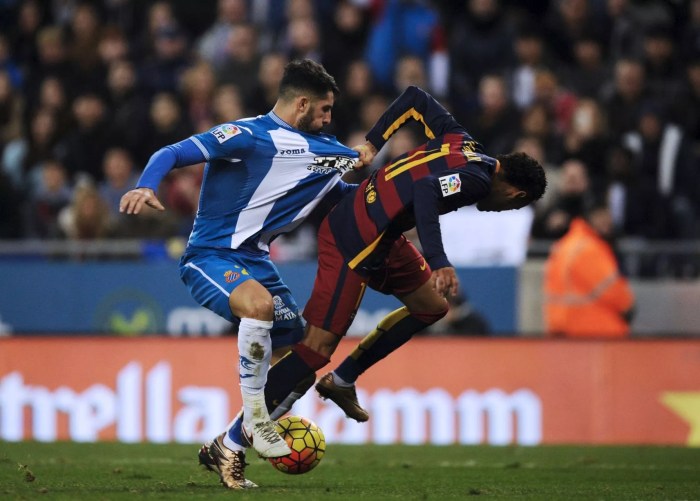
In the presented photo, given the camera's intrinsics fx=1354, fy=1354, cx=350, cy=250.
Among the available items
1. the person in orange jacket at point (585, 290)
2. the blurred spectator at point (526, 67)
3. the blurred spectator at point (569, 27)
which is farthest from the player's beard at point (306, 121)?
the blurred spectator at point (569, 27)

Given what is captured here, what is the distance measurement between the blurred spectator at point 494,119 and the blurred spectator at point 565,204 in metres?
1.04

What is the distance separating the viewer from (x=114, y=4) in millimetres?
18031

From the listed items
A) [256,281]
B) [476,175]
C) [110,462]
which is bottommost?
[110,462]

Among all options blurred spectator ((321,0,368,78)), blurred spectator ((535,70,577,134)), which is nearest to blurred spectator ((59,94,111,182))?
blurred spectator ((321,0,368,78))

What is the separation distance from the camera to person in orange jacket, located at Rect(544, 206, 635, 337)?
497 inches

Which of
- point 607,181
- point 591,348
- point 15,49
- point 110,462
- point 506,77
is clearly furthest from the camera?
point 15,49

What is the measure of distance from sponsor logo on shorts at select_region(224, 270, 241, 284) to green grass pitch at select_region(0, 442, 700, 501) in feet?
3.81

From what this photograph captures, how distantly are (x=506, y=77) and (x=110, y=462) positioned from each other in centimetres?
768

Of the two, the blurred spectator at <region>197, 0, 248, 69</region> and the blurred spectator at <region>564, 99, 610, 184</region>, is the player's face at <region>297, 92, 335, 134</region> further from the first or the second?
the blurred spectator at <region>197, 0, 248, 69</region>

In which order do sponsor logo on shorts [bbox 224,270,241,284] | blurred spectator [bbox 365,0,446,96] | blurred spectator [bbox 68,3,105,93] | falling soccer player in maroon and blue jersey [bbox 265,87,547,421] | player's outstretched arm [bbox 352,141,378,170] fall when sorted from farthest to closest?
blurred spectator [bbox 68,3,105,93], blurred spectator [bbox 365,0,446,96], player's outstretched arm [bbox 352,141,378,170], falling soccer player in maroon and blue jersey [bbox 265,87,547,421], sponsor logo on shorts [bbox 224,270,241,284]

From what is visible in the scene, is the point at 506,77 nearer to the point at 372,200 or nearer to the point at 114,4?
the point at 114,4

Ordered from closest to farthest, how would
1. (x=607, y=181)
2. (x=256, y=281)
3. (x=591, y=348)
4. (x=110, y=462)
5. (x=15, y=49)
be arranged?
(x=256, y=281) → (x=110, y=462) → (x=591, y=348) → (x=607, y=181) → (x=15, y=49)

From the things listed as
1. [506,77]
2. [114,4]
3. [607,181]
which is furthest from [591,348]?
Answer: [114,4]

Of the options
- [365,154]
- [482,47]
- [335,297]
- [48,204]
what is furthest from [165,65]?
[335,297]
